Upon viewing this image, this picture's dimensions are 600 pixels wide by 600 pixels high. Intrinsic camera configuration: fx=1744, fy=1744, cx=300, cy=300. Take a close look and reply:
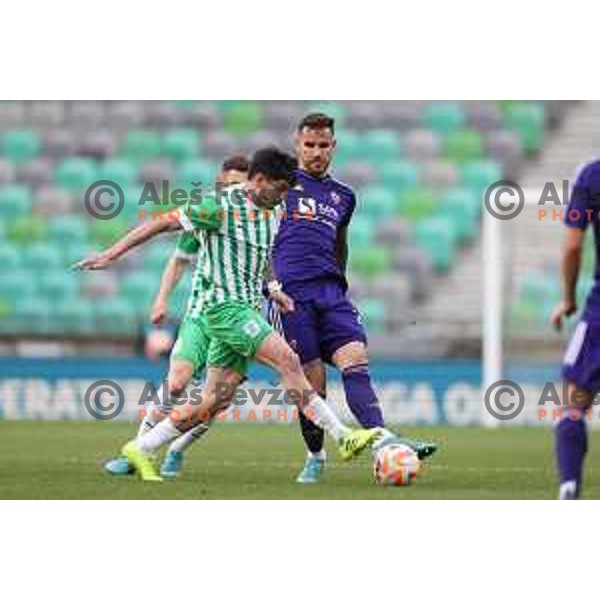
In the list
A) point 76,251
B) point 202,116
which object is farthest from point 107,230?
point 202,116

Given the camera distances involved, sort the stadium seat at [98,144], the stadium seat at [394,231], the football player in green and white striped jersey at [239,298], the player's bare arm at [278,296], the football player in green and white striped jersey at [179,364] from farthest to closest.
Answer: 1. the stadium seat at [98,144]
2. the stadium seat at [394,231]
3. the football player in green and white striped jersey at [179,364]
4. the player's bare arm at [278,296]
5. the football player in green and white striped jersey at [239,298]

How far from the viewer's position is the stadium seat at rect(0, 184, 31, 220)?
22.0 m

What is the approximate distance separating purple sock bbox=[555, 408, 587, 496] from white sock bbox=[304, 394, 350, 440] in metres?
1.97

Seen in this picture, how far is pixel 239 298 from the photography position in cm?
901

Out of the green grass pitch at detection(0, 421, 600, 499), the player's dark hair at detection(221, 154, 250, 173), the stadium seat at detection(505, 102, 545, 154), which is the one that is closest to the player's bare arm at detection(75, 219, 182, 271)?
the green grass pitch at detection(0, 421, 600, 499)

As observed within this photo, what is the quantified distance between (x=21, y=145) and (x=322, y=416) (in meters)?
14.6

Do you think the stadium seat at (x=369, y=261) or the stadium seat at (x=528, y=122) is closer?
the stadium seat at (x=369, y=261)

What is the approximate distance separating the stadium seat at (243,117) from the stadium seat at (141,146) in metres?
0.97

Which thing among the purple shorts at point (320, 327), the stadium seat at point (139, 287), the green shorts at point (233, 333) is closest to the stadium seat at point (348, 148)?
the stadium seat at point (139, 287)

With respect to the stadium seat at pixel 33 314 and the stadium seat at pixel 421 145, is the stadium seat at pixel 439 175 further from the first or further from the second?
the stadium seat at pixel 33 314

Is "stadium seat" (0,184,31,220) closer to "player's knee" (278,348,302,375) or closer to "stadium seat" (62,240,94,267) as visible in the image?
"stadium seat" (62,240,94,267)

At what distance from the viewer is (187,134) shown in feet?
74.1

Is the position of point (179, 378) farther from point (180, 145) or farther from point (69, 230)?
point (180, 145)

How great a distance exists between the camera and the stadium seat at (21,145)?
889 inches
